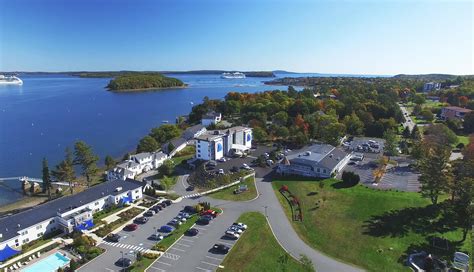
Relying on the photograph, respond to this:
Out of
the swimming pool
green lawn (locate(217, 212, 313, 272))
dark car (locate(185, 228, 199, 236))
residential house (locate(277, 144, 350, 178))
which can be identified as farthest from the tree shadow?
the swimming pool

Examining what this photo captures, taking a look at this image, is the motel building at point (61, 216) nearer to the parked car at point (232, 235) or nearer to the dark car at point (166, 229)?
the dark car at point (166, 229)

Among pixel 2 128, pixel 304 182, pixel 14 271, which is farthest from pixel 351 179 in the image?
pixel 2 128

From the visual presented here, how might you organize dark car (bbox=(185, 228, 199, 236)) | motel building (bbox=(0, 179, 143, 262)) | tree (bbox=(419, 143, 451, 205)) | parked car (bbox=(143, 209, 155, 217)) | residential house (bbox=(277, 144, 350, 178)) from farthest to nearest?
residential house (bbox=(277, 144, 350, 178)), parked car (bbox=(143, 209, 155, 217)), tree (bbox=(419, 143, 451, 205)), dark car (bbox=(185, 228, 199, 236)), motel building (bbox=(0, 179, 143, 262))

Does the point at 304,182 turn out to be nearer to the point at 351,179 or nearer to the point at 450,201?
the point at 351,179

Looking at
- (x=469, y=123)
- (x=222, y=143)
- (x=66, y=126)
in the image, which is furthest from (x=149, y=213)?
(x=469, y=123)

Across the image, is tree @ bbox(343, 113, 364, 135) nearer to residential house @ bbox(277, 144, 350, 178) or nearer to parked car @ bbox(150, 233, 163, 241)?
residential house @ bbox(277, 144, 350, 178)

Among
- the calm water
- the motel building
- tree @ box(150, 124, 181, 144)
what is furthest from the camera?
tree @ box(150, 124, 181, 144)
